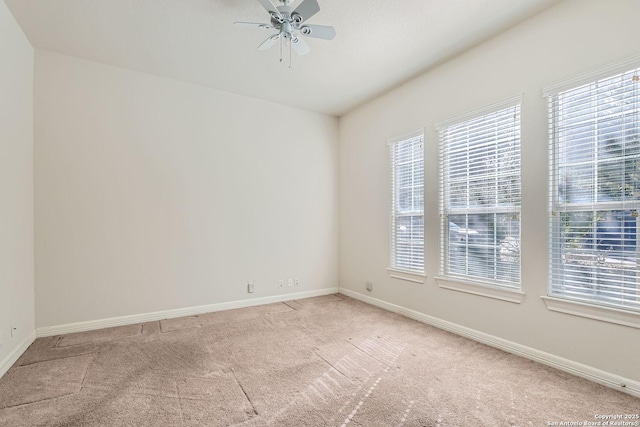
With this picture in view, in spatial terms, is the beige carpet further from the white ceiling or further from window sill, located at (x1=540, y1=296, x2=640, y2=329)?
the white ceiling

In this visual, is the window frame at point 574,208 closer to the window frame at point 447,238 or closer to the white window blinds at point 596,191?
the white window blinds at point 596,191

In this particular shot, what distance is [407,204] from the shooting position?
3.97 metres

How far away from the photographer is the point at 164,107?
380 centimetres

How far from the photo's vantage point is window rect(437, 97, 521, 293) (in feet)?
9.34

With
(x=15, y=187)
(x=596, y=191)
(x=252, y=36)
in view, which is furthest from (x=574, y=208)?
(x=15, y=187)

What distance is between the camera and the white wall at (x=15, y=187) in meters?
2.49

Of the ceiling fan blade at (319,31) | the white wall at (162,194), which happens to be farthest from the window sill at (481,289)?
the ceiling fan blade at (319,31)

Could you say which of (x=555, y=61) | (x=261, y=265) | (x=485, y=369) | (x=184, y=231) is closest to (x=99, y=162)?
(x=184, y=231)

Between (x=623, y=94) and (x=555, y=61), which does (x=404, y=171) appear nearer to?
(x=555, y=61)

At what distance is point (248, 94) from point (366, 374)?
3731 mm

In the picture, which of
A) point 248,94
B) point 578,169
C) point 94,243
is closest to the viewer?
point 578,169

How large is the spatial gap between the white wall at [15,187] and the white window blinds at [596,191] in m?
4.47

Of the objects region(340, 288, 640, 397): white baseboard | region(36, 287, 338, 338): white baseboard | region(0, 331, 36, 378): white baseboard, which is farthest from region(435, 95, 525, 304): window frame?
region(0, 331, 36, 378): white baseboard

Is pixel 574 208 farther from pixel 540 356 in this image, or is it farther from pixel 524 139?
pixel 540 356
